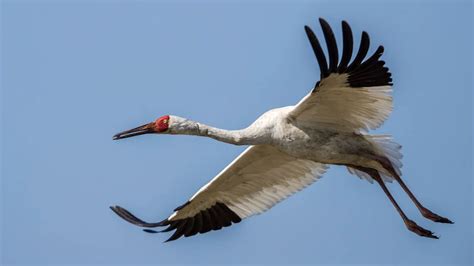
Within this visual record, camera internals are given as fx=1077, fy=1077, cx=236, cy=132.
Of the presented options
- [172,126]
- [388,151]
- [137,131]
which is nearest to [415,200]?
[388,151]

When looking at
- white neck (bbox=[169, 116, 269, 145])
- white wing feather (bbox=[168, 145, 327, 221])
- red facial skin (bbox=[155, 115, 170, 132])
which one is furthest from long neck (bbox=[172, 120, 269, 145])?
white wing feather (bbox=[168, 145, 327, 221])

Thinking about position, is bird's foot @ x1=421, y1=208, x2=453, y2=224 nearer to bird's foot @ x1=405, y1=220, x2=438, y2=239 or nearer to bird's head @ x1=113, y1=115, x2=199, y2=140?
bird's foot @ x1=405, y1=220, x2=438, y2=239

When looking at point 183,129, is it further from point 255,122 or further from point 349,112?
point 349,112

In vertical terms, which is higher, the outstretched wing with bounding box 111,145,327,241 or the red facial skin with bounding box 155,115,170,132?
the red facial skin with bounding box 155,115,170,132

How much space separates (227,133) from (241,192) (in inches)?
63.2

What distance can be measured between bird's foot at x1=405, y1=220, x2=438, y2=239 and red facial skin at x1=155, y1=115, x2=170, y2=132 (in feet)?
10.3

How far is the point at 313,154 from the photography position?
41.5 ft

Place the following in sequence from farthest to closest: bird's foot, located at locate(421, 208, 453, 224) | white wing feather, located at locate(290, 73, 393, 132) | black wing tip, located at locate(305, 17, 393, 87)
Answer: bird's foot, located at locate(421, 208, 453, 224)
white wing feather, located at locate(290, 73, 393, 132)
black wing tip, located at locate(305, 17, 393, 87)

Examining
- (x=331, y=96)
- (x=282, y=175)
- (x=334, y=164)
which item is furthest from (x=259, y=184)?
(x=331, y=96)

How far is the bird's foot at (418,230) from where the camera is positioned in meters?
12.8

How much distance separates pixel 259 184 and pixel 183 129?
158 cm

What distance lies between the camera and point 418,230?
12.9 meters

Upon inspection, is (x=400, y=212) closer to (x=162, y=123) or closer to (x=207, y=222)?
(x=207, y=222)

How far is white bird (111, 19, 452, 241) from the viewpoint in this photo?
1200cm
